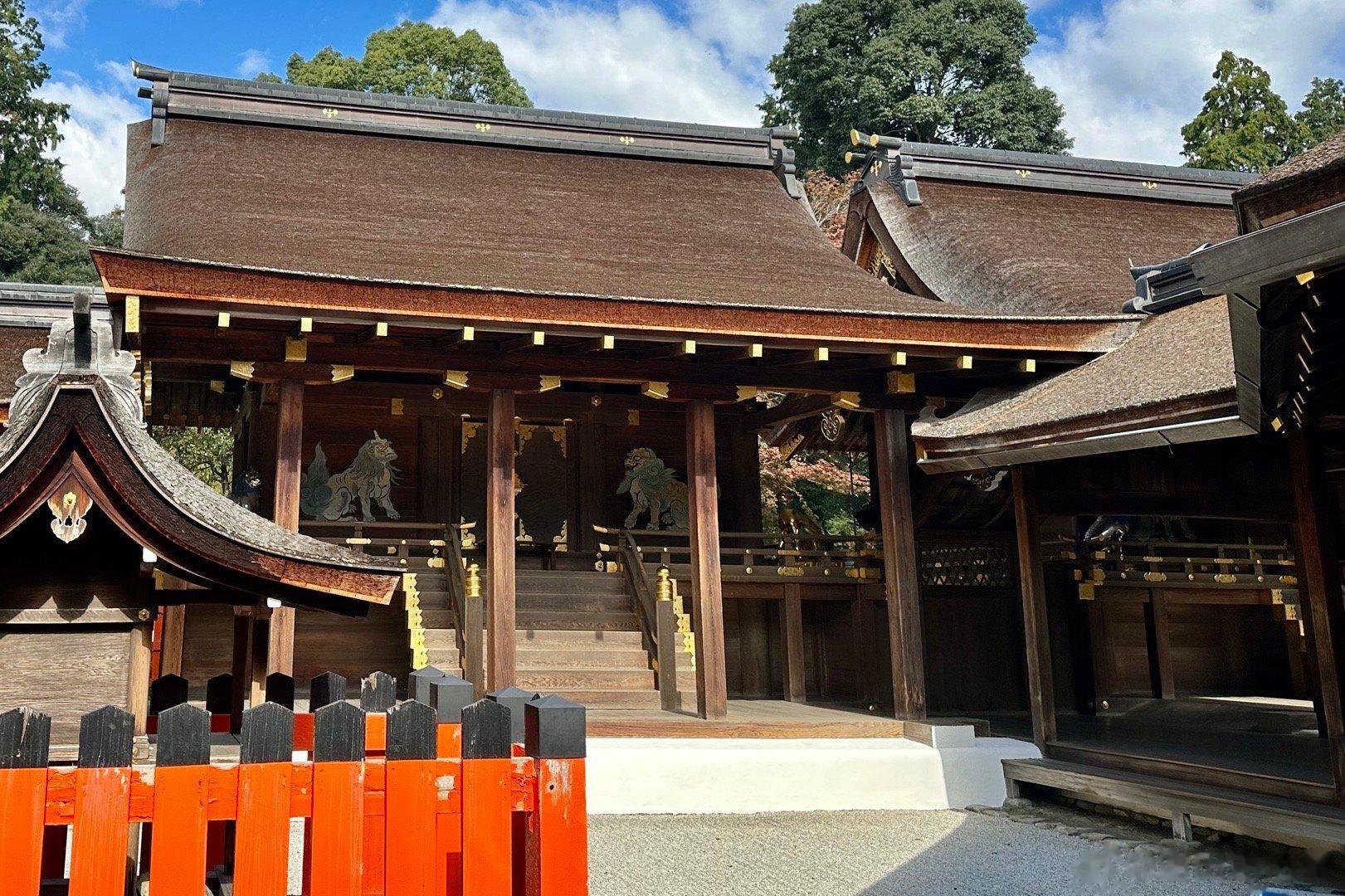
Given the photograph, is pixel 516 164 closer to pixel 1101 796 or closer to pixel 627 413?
pixel 627 413

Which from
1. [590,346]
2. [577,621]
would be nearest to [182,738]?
[590,346]

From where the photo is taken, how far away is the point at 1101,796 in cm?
855

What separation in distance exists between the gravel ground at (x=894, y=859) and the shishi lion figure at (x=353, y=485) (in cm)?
554

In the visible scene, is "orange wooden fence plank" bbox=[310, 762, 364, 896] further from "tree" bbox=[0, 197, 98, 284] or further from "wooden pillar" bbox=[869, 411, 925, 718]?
"tree" bbox=[0, 197, 98, 284]

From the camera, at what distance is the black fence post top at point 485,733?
3.70 meters

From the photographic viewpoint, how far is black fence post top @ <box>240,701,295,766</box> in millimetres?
3508

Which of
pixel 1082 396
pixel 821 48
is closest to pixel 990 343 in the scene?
pixel 1082 396

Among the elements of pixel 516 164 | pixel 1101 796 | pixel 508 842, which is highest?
pixel 516 164

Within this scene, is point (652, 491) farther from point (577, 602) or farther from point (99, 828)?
point (99, 828)

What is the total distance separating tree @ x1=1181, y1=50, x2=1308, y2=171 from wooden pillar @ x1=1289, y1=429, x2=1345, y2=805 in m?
22.1

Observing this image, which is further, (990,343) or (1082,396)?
(990,343)

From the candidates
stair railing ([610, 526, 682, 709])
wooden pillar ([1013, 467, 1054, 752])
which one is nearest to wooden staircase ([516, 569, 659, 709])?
stair railing ([610, 526, 682, 709])

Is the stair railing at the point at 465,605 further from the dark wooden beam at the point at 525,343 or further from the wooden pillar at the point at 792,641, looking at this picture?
the wooden pillar at the point at 792,641

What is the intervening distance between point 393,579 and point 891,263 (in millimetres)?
10868
